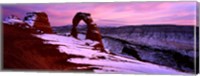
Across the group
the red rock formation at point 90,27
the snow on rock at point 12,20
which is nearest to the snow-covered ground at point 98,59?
the red rock formation at point 90,27

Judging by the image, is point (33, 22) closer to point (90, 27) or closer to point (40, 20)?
point (40, 20)

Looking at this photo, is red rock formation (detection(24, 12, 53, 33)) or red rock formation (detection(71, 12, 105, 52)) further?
red rock formation (detection(24, 12, 53, 33))

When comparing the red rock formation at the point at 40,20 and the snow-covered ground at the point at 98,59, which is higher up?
the red rock formation at the point at 40,20

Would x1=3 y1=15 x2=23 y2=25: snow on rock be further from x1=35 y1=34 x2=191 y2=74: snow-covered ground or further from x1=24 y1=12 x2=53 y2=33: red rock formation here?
x1=35 y1=34 x2=191 y2=74: snow-covered ground

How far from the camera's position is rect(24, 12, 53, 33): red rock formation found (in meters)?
3.76

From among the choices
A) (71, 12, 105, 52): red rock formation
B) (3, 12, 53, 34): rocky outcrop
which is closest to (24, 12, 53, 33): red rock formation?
(3, 12, 53, 34): rocky outcrop

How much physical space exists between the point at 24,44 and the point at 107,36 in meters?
0.89

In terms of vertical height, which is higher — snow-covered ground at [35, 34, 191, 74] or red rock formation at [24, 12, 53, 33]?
red rock formation at [24, 12, 53, 33]

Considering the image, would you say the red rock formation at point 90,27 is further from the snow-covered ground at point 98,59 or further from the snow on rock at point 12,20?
the snow on rock at point 12,20

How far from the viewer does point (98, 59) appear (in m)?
3.67

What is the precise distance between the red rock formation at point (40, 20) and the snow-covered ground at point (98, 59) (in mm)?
69

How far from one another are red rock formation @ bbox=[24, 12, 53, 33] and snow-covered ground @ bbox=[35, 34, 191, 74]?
0.22ft

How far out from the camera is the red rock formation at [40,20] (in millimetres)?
3762

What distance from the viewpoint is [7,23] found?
3848 millimetres
